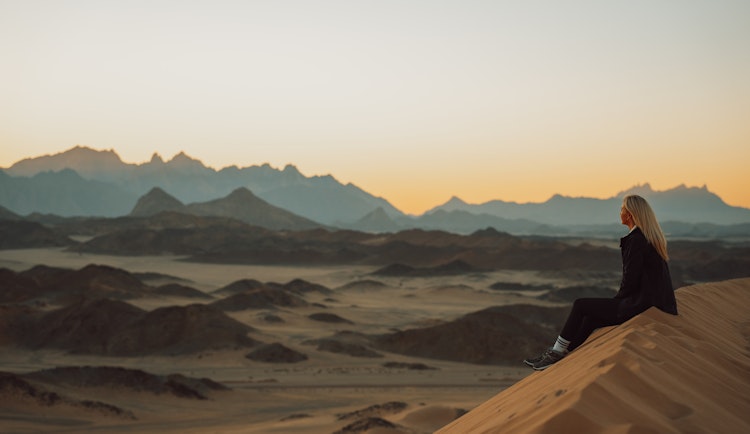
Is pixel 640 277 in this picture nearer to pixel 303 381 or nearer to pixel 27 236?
pixel 303 381

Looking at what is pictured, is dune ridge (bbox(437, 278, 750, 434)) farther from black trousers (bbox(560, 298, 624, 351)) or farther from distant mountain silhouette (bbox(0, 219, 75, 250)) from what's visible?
distant mountain silhouette (bbox(0, 219, 75, 250))

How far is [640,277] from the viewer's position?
6.61m

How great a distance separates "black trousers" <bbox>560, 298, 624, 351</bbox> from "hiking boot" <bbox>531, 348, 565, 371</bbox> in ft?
0.49

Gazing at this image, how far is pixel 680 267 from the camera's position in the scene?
289 ft

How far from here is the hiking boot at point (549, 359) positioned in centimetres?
659

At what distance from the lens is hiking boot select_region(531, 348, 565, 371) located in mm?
6594

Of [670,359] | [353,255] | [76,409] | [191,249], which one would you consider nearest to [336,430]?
[76,409]

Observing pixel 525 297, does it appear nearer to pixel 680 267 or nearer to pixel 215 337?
pixel 680 267

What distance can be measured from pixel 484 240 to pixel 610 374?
125m

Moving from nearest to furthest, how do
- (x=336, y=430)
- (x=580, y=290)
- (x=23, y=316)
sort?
(x=336, y=430) < (x=23, y=316) < (x=580, y=290)

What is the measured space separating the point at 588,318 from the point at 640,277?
20.9 inches

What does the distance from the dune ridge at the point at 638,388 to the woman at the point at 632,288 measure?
0.38ft

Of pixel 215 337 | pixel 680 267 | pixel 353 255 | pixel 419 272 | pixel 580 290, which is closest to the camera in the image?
pixel 215 337

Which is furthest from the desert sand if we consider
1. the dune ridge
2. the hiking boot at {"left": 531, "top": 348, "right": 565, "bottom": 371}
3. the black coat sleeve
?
the black coat sleeve
